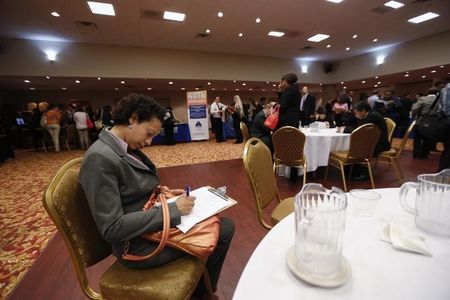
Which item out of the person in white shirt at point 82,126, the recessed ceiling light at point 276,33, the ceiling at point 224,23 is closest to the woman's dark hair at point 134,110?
the ceiling at point 224,23

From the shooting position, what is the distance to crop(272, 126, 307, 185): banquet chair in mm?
2693

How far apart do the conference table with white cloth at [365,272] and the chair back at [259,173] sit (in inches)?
22.5

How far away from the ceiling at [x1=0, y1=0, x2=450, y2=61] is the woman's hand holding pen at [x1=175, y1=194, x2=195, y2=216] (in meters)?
5.17

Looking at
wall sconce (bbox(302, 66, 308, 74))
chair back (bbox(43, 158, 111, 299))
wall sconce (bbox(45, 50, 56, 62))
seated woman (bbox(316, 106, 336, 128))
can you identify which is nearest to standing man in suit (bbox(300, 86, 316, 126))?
seated woman (bbox(316, 106, 336, 128))

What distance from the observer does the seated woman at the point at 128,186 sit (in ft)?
2.72

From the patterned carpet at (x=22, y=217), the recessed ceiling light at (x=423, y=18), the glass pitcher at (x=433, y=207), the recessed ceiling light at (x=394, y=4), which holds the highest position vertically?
the recessed ceiling light at (x=394, y=4)

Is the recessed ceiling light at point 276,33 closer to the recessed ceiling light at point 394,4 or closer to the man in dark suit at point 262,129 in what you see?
the recessed ceiling light at point 394,4

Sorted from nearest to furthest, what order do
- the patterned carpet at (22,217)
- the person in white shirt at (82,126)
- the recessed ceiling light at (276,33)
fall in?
the patterned carpet at (22,217) → the recessed ceiling light at (276,33) → the person in white shirt at (82,126)

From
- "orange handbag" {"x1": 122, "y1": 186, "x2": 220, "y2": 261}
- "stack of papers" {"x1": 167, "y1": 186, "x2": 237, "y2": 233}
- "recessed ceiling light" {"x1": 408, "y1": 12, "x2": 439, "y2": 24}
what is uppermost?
"recessed ceiling light" {"x1": 408, "y1": 12, "x2": 439, "y2": 24}

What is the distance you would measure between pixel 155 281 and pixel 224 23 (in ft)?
21.5

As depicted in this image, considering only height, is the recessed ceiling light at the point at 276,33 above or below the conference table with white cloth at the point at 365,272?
above

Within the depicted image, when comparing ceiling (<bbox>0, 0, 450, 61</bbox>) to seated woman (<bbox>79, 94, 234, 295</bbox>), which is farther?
ceiling (<bbox>0, 0, 450, 61</bbox>)

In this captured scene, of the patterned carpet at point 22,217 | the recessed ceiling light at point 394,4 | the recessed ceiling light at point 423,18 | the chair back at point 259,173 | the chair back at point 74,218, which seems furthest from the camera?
the recessed ceiling light at point 423,18

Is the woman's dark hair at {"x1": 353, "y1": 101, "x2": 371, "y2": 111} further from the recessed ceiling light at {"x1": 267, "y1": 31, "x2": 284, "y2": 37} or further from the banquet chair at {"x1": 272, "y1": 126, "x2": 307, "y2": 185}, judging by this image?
the recessed ceiling light at {"x1": 267, "y1": 31, "x2": 284, "y2": 37}
